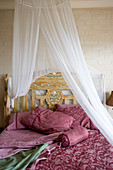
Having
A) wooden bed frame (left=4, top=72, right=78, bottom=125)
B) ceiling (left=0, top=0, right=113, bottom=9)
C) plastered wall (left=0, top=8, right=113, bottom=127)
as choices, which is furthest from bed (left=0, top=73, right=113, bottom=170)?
ceiling (left=0, top=0, right=113, bottom=9)

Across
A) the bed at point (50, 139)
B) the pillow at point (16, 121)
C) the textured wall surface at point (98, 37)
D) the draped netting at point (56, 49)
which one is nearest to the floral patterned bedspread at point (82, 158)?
the bed at point (50, 139)

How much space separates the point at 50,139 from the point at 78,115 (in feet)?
2.83

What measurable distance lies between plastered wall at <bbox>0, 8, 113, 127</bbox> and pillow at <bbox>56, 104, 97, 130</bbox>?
82 centimetres

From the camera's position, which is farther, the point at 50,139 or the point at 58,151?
the point at 50,139

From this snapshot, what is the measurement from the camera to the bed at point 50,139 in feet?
5.60

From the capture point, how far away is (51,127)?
2717 mm

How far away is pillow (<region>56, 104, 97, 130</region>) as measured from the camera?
287cm

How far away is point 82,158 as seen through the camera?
183 centimetres

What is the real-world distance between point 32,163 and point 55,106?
5.63 ft

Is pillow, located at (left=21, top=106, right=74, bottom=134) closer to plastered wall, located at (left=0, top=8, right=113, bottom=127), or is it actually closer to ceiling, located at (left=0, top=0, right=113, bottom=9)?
plastered wall, located at (left=0, top=8, right=113, bottom=127)

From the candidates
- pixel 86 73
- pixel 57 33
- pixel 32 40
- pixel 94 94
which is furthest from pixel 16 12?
pixel 94 94

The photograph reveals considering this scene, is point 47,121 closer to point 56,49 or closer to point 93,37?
point 56,49

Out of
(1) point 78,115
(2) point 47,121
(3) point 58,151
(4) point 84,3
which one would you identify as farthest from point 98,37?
(3) point 58,151

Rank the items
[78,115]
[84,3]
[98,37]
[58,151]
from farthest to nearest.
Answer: [98,37], [84,3], [78,115], [58,151]
